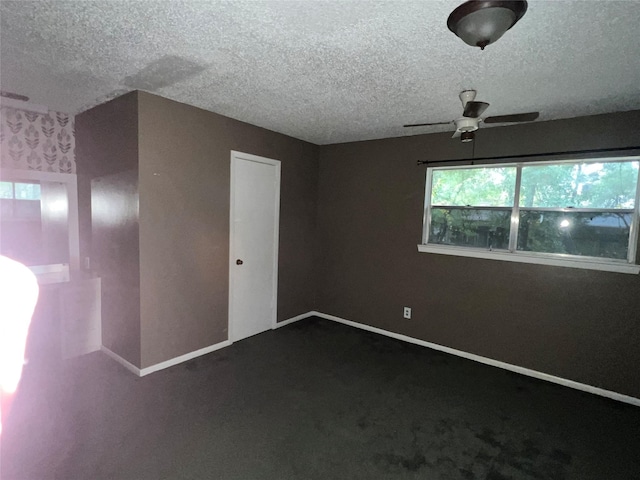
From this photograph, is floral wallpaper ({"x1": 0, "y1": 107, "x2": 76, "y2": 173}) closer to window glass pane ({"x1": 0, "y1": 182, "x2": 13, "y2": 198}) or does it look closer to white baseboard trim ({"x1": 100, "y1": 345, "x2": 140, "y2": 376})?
window glass pane ({"x1": 0, "y1": 182, "x2": 13, "y2": 198})

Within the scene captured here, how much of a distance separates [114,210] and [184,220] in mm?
665

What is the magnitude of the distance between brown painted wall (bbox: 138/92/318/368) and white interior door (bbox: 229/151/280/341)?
0.11 meters

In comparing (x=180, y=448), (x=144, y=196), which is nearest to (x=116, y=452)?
(x=180, y=448)

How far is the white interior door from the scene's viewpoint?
357 centimetres

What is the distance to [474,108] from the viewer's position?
80.9 inches

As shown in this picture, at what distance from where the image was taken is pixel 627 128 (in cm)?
270

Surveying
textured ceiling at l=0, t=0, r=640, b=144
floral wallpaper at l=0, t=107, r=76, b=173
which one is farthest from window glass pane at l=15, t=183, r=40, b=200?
textured ceiling at l=0, t=0, r=640, b=144

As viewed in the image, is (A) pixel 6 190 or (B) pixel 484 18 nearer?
(B) pixel 484 18

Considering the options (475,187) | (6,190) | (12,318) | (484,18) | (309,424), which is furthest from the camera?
(475,187)

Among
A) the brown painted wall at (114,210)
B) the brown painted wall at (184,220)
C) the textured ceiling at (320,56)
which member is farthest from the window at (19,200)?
the brown painted wall at (184,220)

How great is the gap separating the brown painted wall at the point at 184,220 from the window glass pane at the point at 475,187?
205cm

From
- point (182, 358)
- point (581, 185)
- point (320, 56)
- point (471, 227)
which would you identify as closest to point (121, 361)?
point (182, 358)

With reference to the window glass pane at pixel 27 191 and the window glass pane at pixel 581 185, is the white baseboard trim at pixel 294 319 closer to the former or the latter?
the window glass pane at pixel 27 191

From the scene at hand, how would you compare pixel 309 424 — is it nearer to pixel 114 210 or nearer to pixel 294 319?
pixel 294 319
